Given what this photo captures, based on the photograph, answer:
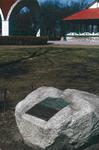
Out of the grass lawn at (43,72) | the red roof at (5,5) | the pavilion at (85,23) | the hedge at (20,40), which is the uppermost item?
the red roof at (5,5)

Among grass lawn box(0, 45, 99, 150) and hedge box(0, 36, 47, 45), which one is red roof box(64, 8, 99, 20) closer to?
hedge box(0, 36, 47, 45)

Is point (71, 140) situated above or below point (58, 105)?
below

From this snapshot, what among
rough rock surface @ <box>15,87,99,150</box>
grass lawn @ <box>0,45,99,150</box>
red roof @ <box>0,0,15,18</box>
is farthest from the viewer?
red roof @ <box>0,0,15,18</box>

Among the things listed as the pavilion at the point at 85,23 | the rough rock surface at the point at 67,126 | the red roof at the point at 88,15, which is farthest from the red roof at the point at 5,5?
the rough rock surface at the point at 67,126

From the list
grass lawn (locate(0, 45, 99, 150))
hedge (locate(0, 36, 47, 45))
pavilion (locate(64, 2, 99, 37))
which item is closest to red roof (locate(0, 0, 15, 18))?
pavilion (locate(64, 2, 99, 37))

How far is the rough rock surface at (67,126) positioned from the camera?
709cm

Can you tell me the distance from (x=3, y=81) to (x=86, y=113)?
832 centimetres

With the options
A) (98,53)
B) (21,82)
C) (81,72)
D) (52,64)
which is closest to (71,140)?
(21,82)

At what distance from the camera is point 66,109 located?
23.9 feet

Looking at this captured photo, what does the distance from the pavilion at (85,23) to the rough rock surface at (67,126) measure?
43.2 metres

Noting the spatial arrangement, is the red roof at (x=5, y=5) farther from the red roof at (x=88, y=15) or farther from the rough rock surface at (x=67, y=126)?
the rough rock surface at (x=67, y=126)

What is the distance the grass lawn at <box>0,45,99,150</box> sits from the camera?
1313cm

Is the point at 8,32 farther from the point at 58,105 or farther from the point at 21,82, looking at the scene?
the point at 58,105

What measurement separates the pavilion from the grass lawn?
2706 cm
